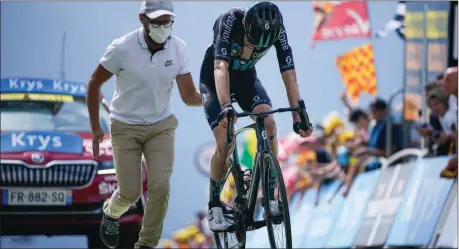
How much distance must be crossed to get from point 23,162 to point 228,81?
10.1ft

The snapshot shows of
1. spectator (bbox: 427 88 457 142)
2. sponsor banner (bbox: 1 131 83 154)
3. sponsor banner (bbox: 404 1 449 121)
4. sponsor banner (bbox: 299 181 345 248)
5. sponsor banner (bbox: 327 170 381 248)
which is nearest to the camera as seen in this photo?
sponsor banner (bbox: 1 131 83 154)

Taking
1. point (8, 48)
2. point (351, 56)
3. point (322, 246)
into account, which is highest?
point (8, 48)

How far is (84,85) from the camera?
452 inches

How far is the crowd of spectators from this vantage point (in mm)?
14055

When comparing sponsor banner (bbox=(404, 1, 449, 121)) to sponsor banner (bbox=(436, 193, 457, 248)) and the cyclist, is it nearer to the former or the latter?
sponsor banner (bbox=(436, 193, 457, 248))

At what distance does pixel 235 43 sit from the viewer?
8.91 metres

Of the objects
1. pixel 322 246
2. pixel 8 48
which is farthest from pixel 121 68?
pixel 322 246

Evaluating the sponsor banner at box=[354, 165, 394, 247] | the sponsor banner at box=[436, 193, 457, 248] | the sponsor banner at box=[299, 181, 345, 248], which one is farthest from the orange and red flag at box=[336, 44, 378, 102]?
the sponsor banner at box=[436, 193, 457, 248]

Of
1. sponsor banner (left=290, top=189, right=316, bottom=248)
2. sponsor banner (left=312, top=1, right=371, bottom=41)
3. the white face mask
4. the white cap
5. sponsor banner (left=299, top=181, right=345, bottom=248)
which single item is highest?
the white cap

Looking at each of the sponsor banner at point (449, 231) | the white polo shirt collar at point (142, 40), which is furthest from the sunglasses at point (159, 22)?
the sponsor banner at point (449, 231)

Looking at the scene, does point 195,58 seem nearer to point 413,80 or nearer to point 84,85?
point 84,85

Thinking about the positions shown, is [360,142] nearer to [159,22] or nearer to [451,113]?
[451,113]

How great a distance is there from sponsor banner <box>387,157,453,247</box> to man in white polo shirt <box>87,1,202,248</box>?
5245 millimetres

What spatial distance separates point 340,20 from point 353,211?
21.2 feet
